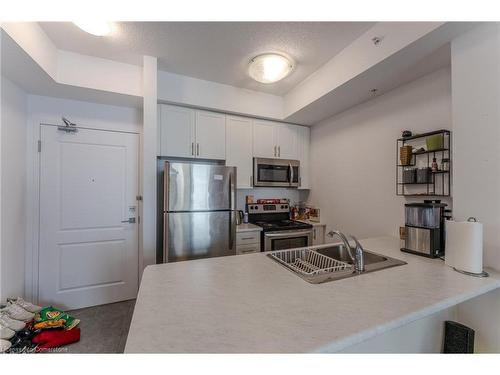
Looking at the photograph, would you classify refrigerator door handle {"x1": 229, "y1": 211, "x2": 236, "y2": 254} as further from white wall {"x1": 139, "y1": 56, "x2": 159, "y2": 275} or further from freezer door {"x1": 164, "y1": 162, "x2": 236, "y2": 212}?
white wall {"x1": 139, "y1": 56, "x2": 159, "y2": 275}

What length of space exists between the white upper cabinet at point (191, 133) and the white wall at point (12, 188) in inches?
49.4

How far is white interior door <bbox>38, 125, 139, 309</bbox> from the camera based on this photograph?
2299 millimetres

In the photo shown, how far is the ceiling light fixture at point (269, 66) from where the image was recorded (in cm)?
197

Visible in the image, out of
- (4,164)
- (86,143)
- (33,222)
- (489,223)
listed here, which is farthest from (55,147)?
(489,223)

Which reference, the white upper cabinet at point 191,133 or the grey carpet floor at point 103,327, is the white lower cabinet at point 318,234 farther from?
the grey carpet floor at point 103,327

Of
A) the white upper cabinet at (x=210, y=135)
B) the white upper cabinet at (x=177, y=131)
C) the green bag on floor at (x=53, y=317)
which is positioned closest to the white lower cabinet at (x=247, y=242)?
the white upper cabinet at (x=210, y=135)

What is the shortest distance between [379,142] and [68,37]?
309cm

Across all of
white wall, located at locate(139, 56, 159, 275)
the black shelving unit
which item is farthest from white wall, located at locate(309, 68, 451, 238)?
white wall, located at locate(139, 56, 159, 275)

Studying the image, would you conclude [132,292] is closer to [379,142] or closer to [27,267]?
[27,267]

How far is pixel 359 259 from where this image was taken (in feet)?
4.05

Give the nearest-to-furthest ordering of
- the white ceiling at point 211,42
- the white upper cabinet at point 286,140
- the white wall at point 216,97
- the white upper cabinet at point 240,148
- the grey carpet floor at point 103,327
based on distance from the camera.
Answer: the white ceiling at point 211,42 < the grey carpet floor at point 103,327 < the white wall at point 216,97 < the white upper cabinet at point 240,148 < the white upper cabinet at point 286,140

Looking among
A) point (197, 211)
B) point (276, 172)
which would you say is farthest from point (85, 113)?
point (276, 172)

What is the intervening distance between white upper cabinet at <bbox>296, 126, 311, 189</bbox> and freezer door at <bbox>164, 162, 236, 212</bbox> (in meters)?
1.29

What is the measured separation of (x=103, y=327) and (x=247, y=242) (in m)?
1.64
